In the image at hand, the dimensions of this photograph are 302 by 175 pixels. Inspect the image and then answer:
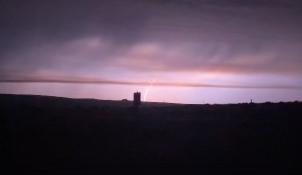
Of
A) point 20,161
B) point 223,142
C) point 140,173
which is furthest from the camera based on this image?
point 223,142

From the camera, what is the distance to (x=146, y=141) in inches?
1059

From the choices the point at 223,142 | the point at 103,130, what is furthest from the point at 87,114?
the point at 223,142

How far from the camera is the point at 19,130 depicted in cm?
2861

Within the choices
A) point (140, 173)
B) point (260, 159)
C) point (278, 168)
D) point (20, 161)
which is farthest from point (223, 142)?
point (20, 161)

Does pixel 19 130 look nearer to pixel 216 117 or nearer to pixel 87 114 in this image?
pixel 87 114

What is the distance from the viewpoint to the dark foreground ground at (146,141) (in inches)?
904

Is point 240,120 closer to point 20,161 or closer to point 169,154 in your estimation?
point 169,154

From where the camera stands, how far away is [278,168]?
22.0 meters

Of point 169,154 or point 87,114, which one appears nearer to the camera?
point 169,154

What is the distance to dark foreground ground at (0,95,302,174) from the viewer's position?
23.0m

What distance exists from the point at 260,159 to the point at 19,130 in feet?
46.7

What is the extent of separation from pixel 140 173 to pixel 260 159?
669 centimetres

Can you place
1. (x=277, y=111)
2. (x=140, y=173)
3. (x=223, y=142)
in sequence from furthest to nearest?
(x=277, y=111) → (x=223, y=142) → (x=140, y=173)

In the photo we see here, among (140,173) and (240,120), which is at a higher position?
(240,120)
